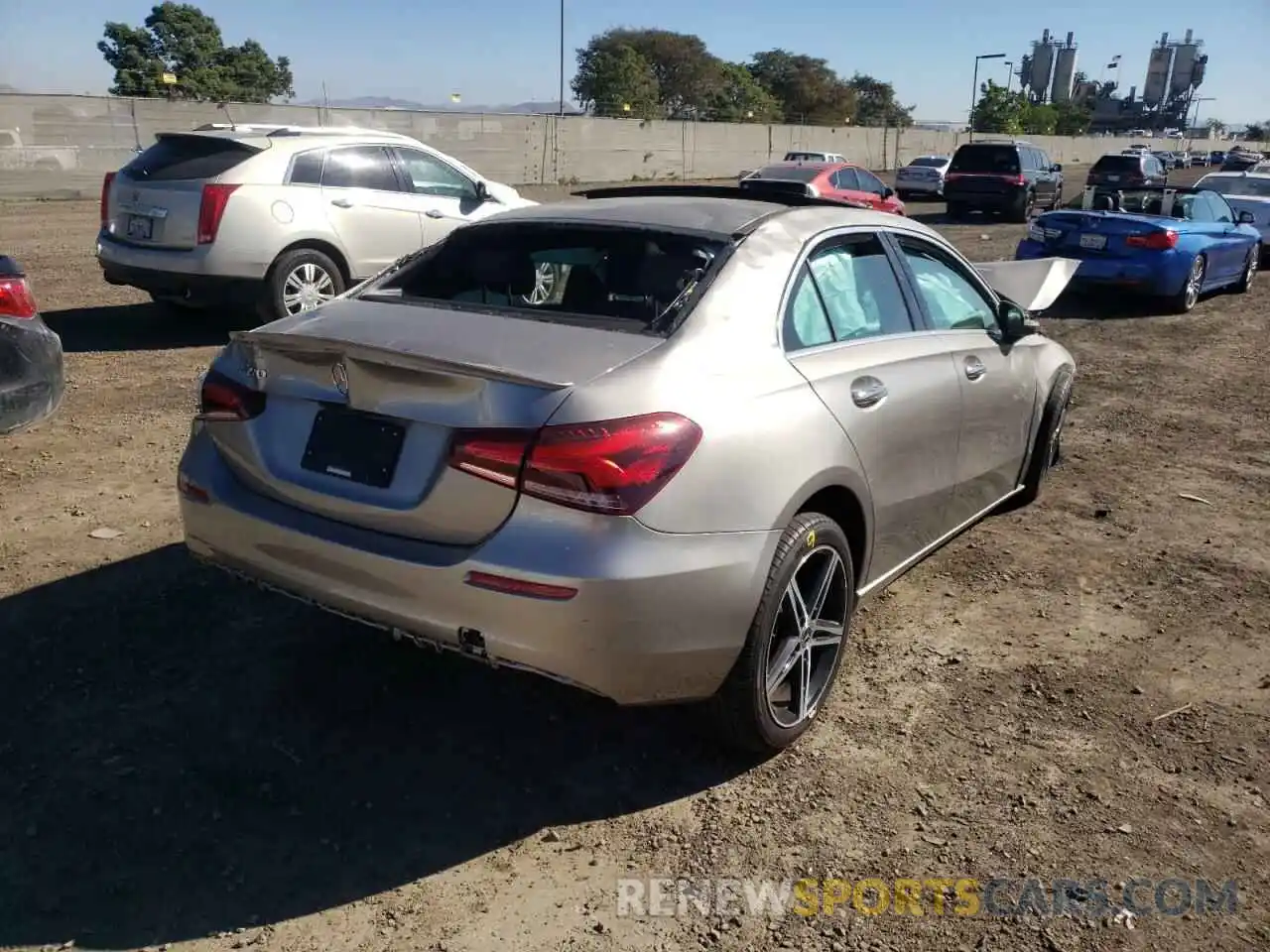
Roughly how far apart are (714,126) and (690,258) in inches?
1709

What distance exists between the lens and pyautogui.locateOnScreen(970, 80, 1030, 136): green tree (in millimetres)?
84944

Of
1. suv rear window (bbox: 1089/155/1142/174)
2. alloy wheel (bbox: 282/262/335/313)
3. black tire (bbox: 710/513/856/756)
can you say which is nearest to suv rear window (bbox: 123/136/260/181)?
alloy wheel (bbox: 282/262/335/313)

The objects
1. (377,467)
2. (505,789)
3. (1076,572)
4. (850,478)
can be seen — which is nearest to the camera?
(377,467)

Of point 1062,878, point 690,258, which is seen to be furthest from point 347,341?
point 1062,878

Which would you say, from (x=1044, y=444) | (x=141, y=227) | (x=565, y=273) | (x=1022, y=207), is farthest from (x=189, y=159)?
(x=1022, y=207)

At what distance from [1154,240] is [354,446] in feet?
36.3

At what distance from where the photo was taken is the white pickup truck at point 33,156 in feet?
75.7

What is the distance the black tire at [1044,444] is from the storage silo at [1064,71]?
141m

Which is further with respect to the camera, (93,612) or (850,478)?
(93,612)

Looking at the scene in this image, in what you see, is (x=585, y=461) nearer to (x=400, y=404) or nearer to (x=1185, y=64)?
(x=400, y=404)

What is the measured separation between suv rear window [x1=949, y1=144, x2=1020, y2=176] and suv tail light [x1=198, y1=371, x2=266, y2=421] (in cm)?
2400

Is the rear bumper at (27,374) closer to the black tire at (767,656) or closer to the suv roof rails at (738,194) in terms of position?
the suv roof rails at (738,194)

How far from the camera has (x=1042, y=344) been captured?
204 inches

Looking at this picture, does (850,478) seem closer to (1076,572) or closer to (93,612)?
(1076,572)
